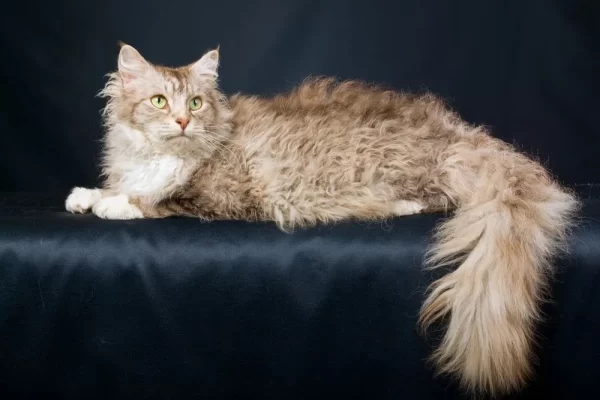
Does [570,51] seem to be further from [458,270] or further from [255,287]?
[255,287]

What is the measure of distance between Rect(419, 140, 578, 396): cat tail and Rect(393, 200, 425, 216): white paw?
0.17m

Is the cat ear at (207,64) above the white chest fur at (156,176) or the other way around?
above

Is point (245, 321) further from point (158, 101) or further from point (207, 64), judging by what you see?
point (207, 64)

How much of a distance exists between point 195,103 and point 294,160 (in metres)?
0.32

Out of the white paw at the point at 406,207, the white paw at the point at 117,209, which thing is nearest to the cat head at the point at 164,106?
the white paw at the point at 117,209

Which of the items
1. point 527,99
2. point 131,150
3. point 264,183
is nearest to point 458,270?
point 264,183

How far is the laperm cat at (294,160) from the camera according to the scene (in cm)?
178

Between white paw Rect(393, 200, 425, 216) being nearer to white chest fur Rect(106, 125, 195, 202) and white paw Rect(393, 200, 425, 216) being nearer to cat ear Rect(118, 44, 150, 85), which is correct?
white chest fur Rect(106, 125, 195, 202)

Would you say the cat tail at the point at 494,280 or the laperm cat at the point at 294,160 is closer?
the cat tail at the point at 494,280

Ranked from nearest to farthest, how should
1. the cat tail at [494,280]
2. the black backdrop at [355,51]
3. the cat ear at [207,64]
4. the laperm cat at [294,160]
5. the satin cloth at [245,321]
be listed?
the cat tail at [494,280], the satin cloth at [245,321], the laperm cat at [294,160], the cat ear at [207,64], the black backdrop at [355,51]

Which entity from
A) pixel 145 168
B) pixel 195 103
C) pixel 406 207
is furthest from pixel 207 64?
pixel 406 207

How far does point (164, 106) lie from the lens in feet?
6.00

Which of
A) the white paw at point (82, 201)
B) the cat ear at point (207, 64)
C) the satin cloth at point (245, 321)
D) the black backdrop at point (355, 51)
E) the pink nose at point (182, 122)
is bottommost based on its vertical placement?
the satin cloth at point (245, 321)

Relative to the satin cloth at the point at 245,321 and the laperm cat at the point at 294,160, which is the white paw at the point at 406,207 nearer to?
the laperm cat at the point at 294,160
